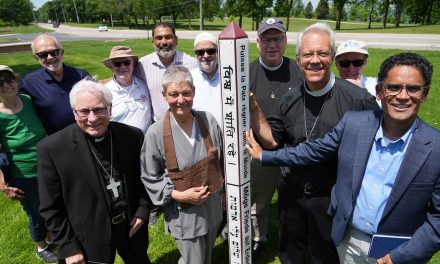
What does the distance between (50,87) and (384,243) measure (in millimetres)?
3819

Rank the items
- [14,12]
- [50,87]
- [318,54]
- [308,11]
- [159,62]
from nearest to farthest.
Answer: [318,54], [50,87], [159,62], [14,12], [308,11]

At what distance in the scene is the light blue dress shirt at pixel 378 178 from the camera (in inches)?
78.8

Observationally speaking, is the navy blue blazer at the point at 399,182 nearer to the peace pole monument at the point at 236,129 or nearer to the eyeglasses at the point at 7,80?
the peace pole monument at the point at 236,129

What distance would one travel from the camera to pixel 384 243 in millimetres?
2105

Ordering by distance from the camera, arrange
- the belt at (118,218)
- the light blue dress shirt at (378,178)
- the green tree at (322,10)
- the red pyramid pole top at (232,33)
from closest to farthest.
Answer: the light blue dress shirt at (378,178)
the red pyramid pole top at (232,33)
the belt at (118,218)
the green tree at (322,10)

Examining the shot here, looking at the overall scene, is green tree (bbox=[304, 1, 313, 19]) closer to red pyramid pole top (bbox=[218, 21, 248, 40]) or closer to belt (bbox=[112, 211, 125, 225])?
red pyramid pole top (bbox=[218, 21, 248, 40])

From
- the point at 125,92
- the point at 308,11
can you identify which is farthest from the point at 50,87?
the point at 308,11

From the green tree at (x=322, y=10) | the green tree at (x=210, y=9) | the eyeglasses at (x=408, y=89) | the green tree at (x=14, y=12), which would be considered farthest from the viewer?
the green tree at (x=322, y=10)

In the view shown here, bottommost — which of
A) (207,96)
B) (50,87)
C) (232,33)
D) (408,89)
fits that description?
(207,96)

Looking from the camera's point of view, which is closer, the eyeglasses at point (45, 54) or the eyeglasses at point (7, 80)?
the eyeglasses at point (7, 80)

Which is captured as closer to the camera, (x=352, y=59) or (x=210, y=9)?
(x=352, y=59)

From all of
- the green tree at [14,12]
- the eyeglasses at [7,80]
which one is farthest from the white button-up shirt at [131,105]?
the green tree at [14,12]

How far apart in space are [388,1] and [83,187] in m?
57.0

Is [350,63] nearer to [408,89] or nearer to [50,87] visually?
[408,89]
